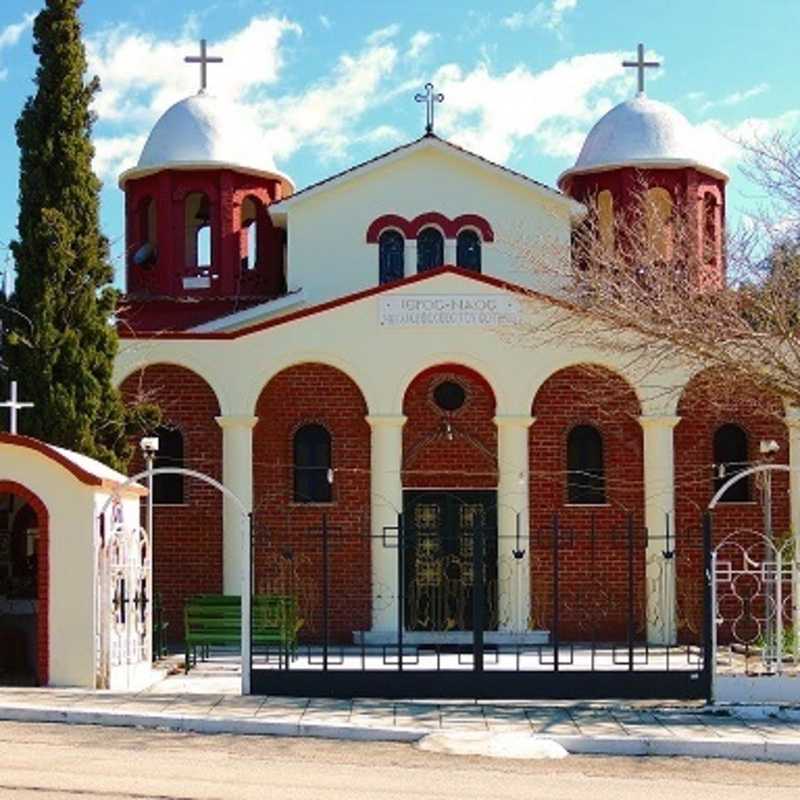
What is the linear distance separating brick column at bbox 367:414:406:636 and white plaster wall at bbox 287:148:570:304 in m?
4.65

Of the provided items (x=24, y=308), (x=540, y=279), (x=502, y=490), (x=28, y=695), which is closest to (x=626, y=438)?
(x=502, y=490)

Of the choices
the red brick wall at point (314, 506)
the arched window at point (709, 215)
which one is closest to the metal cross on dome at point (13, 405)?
the red brick wall at point (314, 506)

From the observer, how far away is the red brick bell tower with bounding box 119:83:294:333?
30.2 metres

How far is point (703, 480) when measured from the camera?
2477 cm

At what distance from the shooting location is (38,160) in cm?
2272

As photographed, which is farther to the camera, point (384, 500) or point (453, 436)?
point (453, 436)

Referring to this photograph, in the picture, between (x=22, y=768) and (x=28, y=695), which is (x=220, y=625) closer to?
(x=28, y=695)

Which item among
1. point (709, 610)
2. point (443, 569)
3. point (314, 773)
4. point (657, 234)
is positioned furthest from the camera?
point (443, 569)

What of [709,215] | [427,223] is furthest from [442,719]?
[709,215]

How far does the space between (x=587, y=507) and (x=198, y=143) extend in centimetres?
1140

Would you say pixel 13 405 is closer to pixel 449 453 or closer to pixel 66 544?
pixel 66 544

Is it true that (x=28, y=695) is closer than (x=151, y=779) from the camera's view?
No

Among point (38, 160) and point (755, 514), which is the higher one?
point (38, 160)

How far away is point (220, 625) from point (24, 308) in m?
5.50
